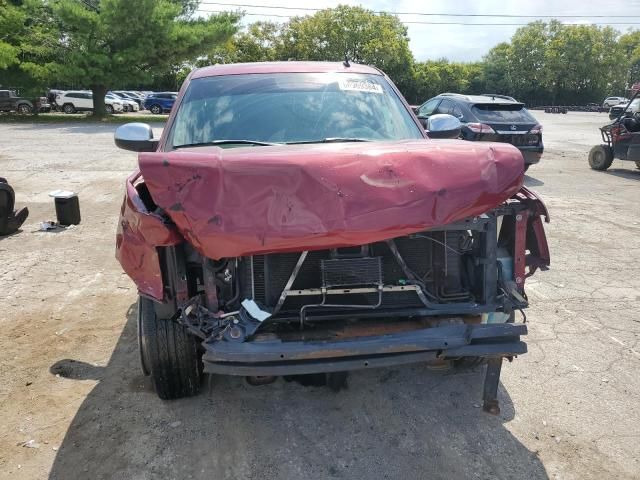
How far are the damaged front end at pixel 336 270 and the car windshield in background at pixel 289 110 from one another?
32.9 inches

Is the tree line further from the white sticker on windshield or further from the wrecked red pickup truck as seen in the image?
the wrecked red pickup truck

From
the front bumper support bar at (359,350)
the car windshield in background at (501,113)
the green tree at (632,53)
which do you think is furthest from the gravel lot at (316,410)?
the green tree at (632,53)

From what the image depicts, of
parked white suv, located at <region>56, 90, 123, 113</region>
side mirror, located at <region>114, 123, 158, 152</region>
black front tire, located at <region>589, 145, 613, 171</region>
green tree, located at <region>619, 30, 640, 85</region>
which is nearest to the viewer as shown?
side mirror, located at <region>114, 123, 158, 152</region>

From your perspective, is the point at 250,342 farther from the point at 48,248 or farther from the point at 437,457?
the point at 48,248

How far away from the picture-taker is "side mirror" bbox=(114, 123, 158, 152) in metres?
4.00

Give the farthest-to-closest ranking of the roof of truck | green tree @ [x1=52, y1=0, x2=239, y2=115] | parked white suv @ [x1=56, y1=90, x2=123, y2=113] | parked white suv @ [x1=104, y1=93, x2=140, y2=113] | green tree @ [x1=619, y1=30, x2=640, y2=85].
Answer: green tree @ [x1=619, y1=30, x2=640, y2=85] → parked white suv @ [x1=104, y1=93, x2=140, y2=113] → parked white suv @ [x1=56, y1=90, x2=123, y2=113] → green tree @ [x1=52, y1=0, x2=239, y2=115] → the roof of truck

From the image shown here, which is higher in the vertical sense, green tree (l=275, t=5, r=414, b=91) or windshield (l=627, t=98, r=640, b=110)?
green tree (l=275, t=5, r=414, b=91)

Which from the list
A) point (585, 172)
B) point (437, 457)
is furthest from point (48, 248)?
point (585, 172)

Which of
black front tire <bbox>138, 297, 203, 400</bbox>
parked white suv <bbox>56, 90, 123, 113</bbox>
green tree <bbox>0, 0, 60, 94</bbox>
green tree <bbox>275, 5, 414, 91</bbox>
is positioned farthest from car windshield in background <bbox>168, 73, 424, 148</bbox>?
green tree <bbox>275, 5, 414, 91</bbox>

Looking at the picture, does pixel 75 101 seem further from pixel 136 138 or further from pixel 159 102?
pixel 136 138

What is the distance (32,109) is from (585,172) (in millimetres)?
31153

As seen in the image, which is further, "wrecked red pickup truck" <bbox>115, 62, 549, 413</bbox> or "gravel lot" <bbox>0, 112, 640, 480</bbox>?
"gravel lot" <bbox>0, 112, 640, 480</bbox>

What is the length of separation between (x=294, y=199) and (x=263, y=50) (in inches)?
1645

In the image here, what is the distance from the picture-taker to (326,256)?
2.81 m
